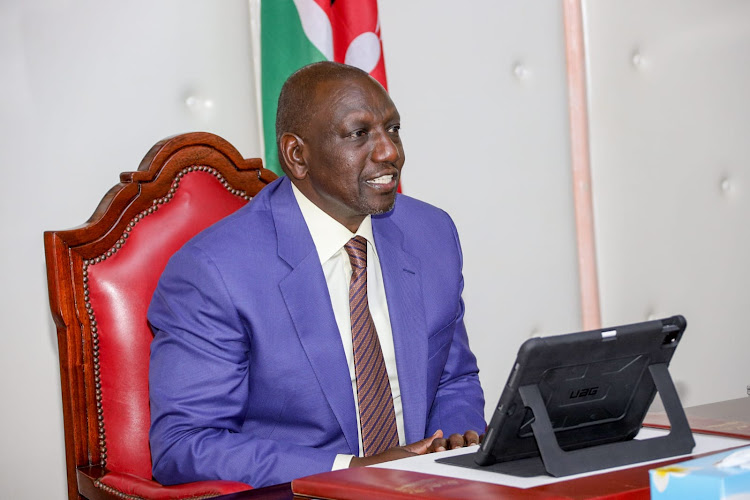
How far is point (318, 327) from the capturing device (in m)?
1.85

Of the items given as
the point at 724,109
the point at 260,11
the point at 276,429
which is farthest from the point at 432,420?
the point at 724,109

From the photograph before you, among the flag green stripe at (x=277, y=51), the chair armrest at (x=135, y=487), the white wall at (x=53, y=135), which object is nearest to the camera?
the chair armrest at (x=135, y=487)

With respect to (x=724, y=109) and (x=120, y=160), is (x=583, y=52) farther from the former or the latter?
(x=120, y=160)

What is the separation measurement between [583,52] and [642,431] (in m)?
2.61

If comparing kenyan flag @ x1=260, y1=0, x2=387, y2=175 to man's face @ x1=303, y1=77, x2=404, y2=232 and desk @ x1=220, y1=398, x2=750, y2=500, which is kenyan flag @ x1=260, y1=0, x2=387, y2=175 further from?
desk @ x1=220, y1=398, x2=750, y2=500

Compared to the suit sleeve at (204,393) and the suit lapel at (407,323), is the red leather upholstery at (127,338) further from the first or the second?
the suit lapel at (407,323)

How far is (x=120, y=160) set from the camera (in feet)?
8.13

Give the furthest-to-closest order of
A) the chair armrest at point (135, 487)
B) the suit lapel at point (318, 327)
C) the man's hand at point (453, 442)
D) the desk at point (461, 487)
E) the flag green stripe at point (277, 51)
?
the flag green stripe at point (277, 51)
the suit lapel at point (318, 327)
the man's hand at point (453, 442)
the chair armrest at point (135, 487)
the desk at point (461, 487)

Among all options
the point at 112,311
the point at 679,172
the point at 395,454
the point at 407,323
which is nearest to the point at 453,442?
the point at 395,454

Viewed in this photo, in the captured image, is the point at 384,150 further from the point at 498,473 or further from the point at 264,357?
the point at 498,473

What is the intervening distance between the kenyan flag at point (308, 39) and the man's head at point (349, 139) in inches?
21.3

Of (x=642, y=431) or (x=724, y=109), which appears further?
(x=724, y=109)

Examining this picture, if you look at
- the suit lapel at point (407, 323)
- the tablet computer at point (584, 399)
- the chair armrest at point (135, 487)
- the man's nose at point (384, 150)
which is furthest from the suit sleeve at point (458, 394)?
the tablet computer at point (584, 399)

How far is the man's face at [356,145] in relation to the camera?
6.51 feet
